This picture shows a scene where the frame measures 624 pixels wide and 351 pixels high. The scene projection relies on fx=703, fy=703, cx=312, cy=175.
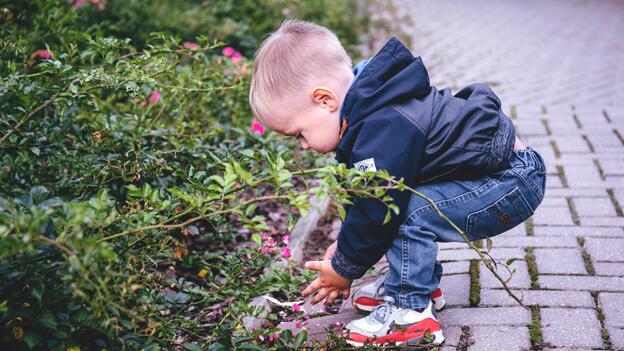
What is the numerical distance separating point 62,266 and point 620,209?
9.14 feet

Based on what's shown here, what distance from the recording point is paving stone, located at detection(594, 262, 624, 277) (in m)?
2.86

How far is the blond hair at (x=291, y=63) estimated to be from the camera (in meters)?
2.45

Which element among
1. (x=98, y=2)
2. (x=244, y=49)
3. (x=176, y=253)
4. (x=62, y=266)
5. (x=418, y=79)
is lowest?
(x=244, y=49)

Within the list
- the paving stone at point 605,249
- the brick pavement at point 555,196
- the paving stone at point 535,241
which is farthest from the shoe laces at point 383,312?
the paving stone at point 605,249

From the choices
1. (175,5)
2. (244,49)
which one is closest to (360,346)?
(244,49)

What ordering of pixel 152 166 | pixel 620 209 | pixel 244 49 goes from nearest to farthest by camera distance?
pixel 152 166 → pixel 620 209 → pixel 244 49

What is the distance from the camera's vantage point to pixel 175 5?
634cm

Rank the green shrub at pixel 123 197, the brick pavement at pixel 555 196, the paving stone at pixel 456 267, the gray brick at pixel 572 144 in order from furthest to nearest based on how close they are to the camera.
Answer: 1. the gray brick at pixel 572 144
2. the paving stone at pixel 456 267
3. the brick pavement at pixel 555 196
4. the green shrub at pixel 123 197

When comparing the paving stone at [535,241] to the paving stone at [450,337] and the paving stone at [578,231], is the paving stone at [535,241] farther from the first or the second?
the paving stone at [450,337]

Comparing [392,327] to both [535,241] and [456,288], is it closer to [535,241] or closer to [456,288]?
[456,288]

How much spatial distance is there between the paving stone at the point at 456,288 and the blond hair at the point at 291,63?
989 mm

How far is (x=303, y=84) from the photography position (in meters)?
2.44

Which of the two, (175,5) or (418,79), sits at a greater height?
(418,79)

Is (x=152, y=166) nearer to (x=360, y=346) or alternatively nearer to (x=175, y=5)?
(x=360, y=346)
